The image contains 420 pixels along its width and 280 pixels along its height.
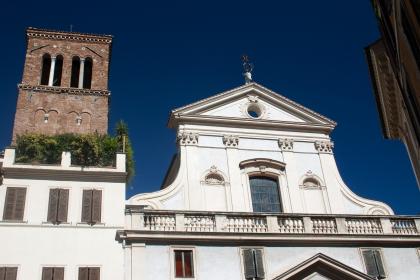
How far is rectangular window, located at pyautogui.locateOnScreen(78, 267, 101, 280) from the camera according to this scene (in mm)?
17616

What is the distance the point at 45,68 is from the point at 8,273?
14.6 metres

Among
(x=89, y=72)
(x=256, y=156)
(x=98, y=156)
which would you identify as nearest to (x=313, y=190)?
(x=256, y=156)

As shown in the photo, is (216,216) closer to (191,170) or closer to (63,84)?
(191,170)

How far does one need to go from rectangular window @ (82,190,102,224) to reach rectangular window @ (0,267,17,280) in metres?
2.91

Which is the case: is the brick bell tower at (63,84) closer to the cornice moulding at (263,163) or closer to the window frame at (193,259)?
the cornice moulding at (263,163)

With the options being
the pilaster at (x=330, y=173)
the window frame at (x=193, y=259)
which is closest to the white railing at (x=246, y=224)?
the window frame at (x=193, y=259)

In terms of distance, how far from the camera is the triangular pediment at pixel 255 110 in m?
24.2

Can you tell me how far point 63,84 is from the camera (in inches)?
1087

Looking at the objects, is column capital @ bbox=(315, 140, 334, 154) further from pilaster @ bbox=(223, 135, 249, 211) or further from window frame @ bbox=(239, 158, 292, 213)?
pilaster @ bbox=(223, 135, 249, 211)

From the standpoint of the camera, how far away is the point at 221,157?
23016 mm

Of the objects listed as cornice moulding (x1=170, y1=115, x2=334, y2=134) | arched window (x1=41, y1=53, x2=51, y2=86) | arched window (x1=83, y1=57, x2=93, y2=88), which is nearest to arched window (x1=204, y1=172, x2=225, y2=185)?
cornice moulding (x1=170, y1=115, x2=334, y2=134)

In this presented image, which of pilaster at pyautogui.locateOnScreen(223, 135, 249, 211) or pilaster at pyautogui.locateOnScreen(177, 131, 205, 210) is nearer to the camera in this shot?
pilaster at pyautogui.locateOnScreen(177, 131, 205, 210)

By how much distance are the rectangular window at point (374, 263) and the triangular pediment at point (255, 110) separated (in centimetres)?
698

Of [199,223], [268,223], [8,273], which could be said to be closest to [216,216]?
[199,223]
